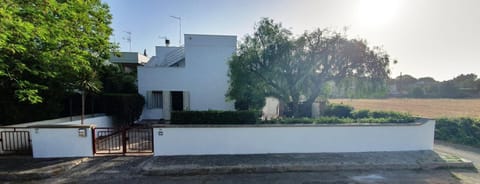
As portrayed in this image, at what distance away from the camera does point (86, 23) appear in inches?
261

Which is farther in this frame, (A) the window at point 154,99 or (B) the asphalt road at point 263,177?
(A) the window at point 154,99

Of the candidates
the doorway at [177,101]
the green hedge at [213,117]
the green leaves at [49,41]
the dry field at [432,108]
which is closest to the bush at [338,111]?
the dry field at [432,108]

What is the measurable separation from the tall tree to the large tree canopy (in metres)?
5.02

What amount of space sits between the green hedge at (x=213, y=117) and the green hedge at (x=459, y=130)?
8185 mm

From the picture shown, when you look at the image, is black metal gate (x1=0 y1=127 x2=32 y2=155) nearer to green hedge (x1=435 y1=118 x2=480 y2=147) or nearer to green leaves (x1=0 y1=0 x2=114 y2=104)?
green leaves (x1=0 y1=0 x2=114 y2=104)

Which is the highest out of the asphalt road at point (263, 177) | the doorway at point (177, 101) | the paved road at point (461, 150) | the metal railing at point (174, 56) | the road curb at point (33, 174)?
the metal railing at point (174, 56)

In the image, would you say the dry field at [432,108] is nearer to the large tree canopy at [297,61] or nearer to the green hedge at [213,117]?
the large tree canopy at [297,61]

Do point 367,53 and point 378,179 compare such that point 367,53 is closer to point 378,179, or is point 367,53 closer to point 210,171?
point 378,179

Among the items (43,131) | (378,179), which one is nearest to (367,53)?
(378,179)

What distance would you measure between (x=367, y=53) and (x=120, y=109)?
1165 cm

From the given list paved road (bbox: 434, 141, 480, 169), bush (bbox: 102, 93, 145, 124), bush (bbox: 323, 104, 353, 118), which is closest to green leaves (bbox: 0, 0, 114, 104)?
bush (bbox: 102, 93, 145, 124)

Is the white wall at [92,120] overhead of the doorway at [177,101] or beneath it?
beneath

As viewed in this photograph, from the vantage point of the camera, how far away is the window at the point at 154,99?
13414 mm

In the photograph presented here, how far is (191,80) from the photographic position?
44.2ft
